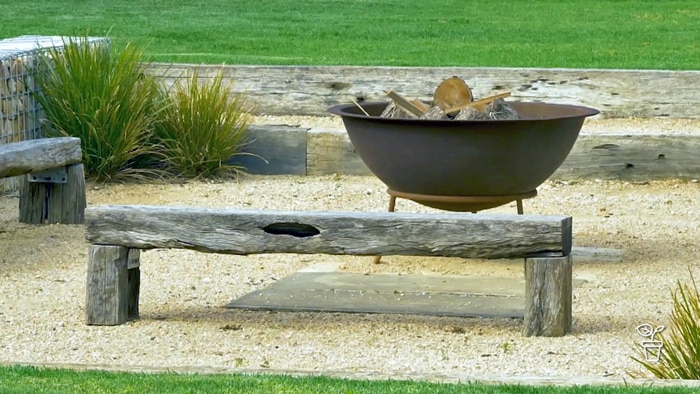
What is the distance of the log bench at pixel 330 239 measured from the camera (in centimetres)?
511

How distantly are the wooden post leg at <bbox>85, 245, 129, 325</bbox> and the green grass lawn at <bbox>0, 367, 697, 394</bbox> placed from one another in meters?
1.06

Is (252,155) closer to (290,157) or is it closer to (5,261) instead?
(290,157)

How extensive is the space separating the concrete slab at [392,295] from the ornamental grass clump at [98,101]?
257cm

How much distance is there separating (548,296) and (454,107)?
5.17ft

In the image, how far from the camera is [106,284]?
5.41 metres

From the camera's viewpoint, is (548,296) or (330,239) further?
(330,239)

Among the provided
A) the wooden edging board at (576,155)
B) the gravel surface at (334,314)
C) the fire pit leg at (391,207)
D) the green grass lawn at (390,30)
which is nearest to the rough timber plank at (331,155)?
the wooden edging board at (576,155)

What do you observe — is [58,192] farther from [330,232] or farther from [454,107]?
[330,232]

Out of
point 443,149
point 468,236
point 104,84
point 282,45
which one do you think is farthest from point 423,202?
point 282,45

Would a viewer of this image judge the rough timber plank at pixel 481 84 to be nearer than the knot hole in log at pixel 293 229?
No

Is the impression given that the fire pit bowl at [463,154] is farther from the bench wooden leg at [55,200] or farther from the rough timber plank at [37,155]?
the bench wooden leg at [55,200]

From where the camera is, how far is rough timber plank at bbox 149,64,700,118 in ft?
31.6

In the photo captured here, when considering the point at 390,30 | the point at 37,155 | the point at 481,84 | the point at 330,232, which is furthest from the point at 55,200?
the point at 390,30

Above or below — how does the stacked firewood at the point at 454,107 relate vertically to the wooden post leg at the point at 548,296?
above
